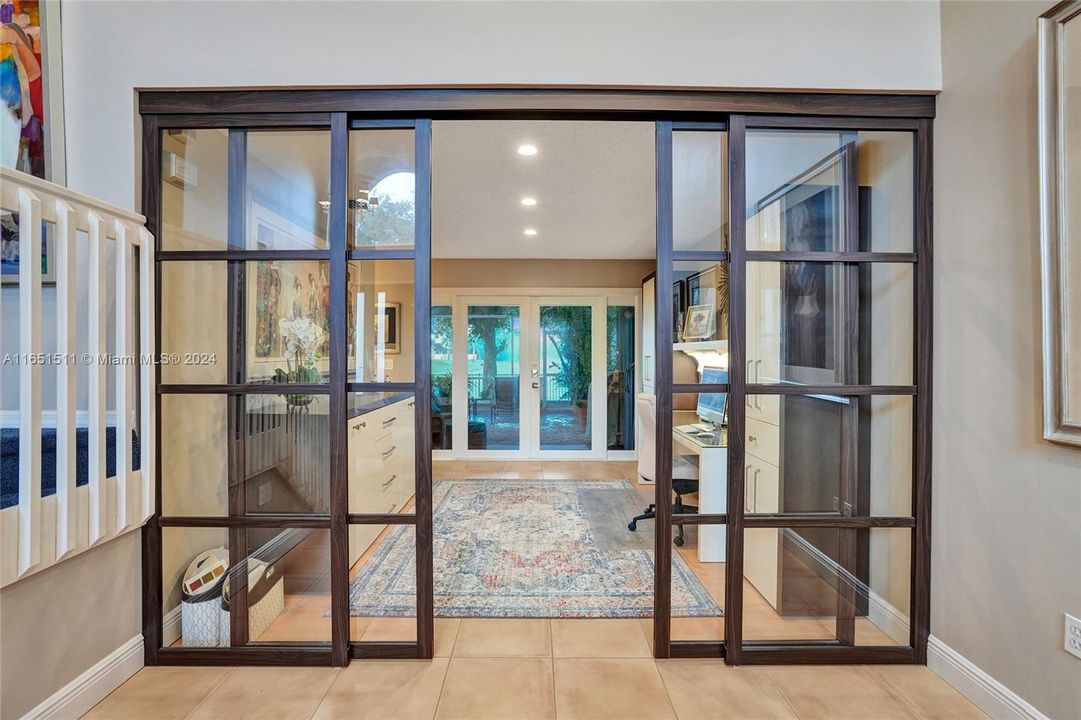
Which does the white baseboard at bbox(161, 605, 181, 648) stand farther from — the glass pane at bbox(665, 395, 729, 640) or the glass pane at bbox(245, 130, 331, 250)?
the glass pane at bbox(665, 395, 729, 640)

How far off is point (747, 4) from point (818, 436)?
1716mm

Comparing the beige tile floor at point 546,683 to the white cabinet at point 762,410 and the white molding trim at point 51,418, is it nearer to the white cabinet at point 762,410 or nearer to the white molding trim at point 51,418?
the white cabinet at point 762,410

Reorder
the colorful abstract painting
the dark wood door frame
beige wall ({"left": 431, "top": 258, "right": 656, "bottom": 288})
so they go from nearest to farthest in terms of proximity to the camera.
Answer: the colorful abstract painting, the dark wood door frame, beige wall ({"left": 431, "top": 258, "right": 656, "bottom": 288})

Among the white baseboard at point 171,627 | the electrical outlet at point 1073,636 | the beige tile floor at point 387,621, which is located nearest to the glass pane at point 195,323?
the beige tile floor at point 387,621

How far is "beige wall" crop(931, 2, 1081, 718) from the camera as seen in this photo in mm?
1371

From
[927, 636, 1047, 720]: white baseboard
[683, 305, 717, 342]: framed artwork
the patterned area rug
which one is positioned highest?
[683, 305, 717, 342]: framed artwork

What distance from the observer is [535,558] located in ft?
9.25

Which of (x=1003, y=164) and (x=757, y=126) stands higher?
(x=757, y=126)

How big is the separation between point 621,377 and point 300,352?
4467 mm

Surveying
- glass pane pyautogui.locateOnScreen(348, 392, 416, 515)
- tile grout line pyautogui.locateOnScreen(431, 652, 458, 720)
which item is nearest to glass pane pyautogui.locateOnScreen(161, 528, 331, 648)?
glass pane pyautogui.locateOnScreen(348, 392, 416, 515)

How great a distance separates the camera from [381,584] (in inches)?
73.7

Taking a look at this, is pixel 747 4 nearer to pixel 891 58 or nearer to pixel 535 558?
pixel 891 58

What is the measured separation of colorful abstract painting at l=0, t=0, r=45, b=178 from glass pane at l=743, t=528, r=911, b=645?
301 cm

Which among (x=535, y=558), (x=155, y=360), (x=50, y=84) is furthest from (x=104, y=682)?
(x=50, y=84)
